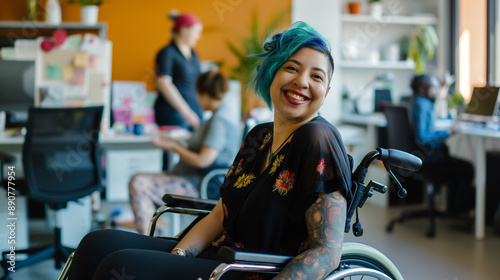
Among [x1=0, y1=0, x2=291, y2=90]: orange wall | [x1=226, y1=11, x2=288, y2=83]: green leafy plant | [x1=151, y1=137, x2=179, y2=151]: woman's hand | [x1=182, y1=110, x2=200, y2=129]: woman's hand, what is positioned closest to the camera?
[x1=151, y1=137, x2=179, y2=151]: woman's hand

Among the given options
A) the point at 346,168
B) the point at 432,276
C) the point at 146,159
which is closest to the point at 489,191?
the point at 432,276

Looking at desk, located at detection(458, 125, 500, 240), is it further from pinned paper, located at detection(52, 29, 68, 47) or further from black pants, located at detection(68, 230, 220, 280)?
pinned paper, located at detection(52, 29, 68, 47)

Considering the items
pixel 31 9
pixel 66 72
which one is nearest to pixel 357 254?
pixel 66 72

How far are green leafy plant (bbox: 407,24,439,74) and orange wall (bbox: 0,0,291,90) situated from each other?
119 cm

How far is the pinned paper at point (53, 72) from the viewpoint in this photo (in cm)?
353

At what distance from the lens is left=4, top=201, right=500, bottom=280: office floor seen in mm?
2730

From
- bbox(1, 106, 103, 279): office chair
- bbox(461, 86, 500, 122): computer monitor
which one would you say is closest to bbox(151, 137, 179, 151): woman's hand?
bbox(1, 106, 103, 279): office chair

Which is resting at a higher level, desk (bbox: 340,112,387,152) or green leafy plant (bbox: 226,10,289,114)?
green leafy plant (bbox: 226,10,289,114)

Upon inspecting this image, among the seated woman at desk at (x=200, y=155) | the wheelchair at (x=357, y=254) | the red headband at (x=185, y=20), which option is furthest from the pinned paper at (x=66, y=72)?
the wheelchair at (x=357, y=254)

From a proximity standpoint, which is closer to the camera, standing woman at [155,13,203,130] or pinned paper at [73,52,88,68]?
pinned paper at [73,52,88,68]

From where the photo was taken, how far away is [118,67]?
4.77 m

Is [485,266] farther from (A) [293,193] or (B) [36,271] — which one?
(B) [36,271]

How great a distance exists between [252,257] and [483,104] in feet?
9.96

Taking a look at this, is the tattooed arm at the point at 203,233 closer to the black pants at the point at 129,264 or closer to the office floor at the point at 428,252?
the black pants at the point at 129,264
